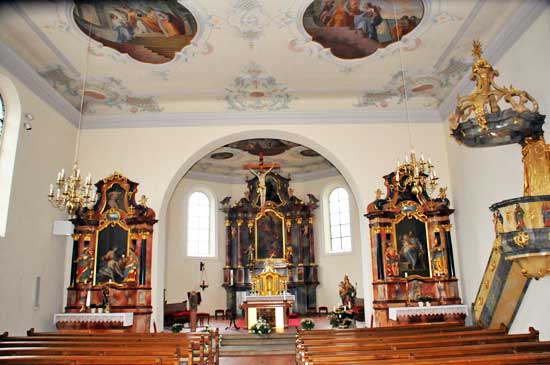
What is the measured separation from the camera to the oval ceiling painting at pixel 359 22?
8.50 meters

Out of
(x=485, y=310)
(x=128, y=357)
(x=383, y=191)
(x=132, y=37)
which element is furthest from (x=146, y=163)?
(x=485, y=310)

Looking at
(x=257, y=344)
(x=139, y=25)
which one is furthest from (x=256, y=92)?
(x=257, y=344)

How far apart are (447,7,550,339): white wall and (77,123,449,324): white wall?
1.13 meters

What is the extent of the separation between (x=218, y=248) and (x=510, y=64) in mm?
13495

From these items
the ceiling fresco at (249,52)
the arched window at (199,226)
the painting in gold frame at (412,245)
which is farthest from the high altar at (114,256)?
the arched window at (199,226)

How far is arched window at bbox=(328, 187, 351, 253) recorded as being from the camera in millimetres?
18891

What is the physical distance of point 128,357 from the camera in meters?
5.39

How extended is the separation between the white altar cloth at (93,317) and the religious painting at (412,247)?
6.72 m

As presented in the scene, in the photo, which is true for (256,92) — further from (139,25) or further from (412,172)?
(412,172)

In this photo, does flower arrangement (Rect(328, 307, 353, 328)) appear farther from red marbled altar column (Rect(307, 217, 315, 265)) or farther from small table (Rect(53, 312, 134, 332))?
red marbled altar column (Rect(307, 217, 315, 265))

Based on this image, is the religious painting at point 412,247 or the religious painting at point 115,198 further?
the religious painting at point 115,198

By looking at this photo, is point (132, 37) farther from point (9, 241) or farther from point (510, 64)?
point (510, 64)

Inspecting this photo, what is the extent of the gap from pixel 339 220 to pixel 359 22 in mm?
11212

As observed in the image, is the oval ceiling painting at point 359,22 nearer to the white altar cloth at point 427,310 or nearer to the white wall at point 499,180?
the white wall at point 499,180
